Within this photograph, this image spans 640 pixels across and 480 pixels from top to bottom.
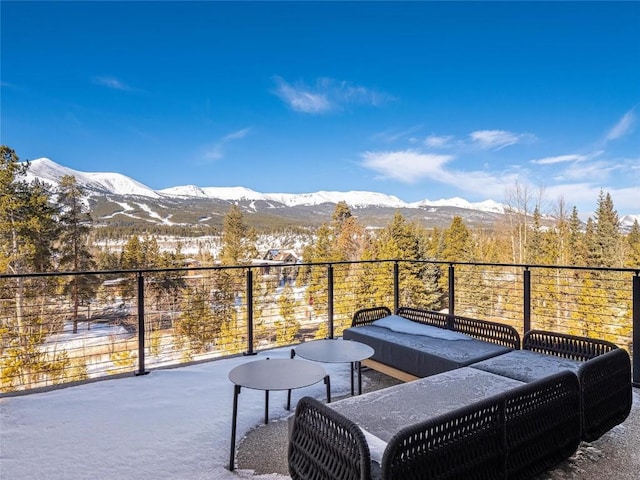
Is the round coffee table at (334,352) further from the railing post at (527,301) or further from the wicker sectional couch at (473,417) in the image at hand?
the railing post at (527,301)

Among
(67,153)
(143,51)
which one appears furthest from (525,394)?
(67,153)

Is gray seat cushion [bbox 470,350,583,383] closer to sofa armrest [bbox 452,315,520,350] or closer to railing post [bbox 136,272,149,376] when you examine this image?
sofa armrest [bbox 452,315,520,350]

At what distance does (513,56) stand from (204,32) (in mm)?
7200

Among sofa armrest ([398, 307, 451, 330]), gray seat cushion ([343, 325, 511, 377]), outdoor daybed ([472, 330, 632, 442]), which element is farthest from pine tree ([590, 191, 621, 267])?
gray seat cushion ([343, 325, 511, 377])

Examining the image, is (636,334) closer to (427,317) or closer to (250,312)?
(427,317)

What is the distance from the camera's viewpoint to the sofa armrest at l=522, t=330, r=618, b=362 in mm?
2609

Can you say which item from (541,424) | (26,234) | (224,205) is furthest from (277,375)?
(224,205)

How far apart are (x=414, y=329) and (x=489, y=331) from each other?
1.96 feet

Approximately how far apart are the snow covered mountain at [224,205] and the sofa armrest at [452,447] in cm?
1810

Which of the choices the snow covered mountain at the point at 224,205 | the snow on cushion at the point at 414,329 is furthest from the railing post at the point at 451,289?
the snow covered mountain at the point at 224,205

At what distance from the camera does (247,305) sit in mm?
3965

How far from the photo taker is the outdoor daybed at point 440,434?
1.32 meters

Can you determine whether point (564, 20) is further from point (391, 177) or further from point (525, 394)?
point (391, 177)

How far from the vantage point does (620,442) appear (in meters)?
2.24
